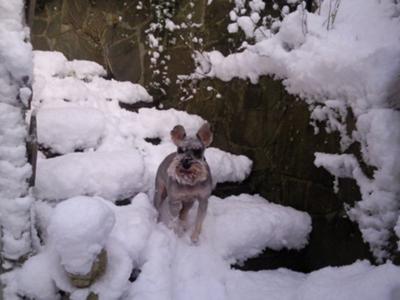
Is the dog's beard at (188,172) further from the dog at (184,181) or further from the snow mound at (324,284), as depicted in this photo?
the snow mound at (324,284)

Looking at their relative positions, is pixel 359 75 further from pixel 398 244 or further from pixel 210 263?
pixel 210 263

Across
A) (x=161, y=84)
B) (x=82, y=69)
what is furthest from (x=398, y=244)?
(x=82, y=69)

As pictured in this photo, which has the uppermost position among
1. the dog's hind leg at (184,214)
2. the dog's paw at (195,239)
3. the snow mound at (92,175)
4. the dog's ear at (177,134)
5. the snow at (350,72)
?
the snow at (350,72)

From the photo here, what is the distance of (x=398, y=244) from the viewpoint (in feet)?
10.8

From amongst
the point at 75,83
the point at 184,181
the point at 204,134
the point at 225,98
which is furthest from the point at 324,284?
the point at 75,83

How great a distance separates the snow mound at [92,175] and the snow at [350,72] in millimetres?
1765

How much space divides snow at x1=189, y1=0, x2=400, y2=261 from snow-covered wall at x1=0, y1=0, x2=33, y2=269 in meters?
2.67

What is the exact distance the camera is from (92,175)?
418cm

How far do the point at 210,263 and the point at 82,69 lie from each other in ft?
11.3

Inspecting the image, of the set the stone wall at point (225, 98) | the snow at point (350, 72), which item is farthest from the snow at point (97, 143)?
the snow at point (350, 72)

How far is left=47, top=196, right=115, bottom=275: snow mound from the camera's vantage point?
2768 millimetres

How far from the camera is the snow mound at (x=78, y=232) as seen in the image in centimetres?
277

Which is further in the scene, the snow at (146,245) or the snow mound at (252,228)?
the snow mound at (252,228)

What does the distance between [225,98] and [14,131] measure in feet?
9.57
